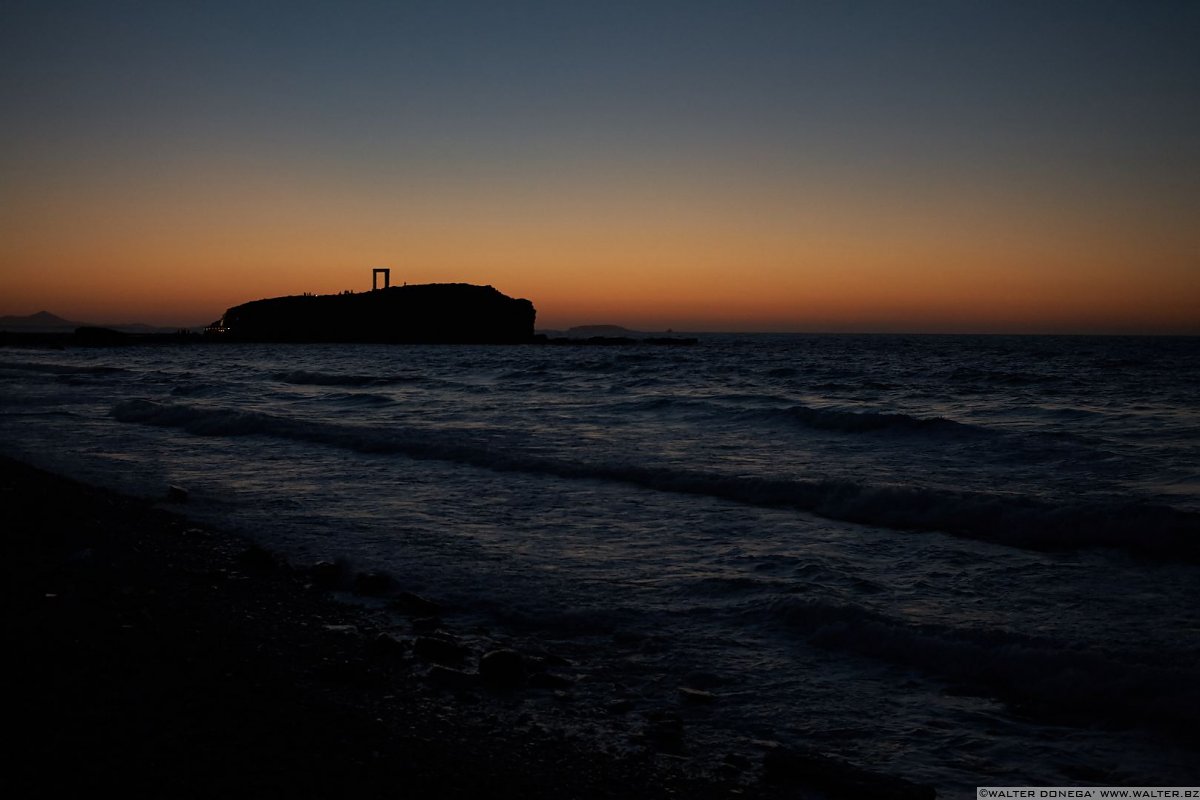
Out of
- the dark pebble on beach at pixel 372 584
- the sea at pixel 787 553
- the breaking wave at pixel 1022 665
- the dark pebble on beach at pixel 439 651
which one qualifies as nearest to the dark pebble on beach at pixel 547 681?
the sea at pixel 787 553

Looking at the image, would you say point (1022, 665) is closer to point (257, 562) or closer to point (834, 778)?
point (834, 778)

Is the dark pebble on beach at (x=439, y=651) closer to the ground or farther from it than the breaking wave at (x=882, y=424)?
closer to the ground

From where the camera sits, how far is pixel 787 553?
8672 mm

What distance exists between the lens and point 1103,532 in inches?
368

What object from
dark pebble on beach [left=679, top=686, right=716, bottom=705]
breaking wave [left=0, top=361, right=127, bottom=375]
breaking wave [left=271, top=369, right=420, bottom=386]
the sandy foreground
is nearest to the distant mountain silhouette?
breaking wave [left=0, top=361, right=127, bottom=375]

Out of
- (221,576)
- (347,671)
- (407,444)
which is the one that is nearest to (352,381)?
(407,444)

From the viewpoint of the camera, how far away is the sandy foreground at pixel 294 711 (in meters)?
3.68

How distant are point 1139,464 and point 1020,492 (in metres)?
4.37

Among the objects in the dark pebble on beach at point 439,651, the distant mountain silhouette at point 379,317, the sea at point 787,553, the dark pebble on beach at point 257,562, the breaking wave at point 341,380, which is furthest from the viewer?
the distant mountain silhouette at point 379,317

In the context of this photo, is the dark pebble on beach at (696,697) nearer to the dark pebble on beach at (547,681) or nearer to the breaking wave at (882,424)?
the dark pebble on beach at (547,681)

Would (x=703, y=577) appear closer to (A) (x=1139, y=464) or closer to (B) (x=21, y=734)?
(B) (x=21, y=734)

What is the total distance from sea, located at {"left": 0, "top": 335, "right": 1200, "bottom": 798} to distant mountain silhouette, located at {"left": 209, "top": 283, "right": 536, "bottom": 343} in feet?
380

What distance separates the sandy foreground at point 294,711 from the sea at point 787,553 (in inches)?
12.3

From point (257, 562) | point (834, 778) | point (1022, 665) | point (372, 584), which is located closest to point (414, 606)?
point (372, 584)
